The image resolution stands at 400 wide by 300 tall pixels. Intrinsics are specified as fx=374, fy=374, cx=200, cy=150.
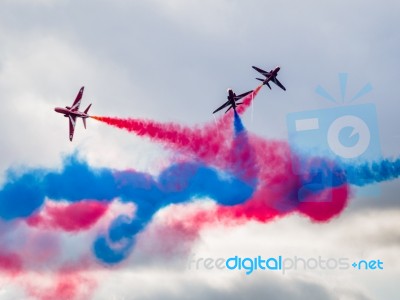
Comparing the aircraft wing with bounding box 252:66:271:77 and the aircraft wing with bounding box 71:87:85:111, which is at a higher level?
the aircraft wing with bounding box 252:66:271:77

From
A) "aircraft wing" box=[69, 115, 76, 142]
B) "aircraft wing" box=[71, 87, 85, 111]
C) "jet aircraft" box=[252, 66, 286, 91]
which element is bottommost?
"aircraft wing" box=[69, 115, 76, 142]

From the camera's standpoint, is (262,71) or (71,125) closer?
(262,71)

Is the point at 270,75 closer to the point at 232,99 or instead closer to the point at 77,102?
the point at 232,99

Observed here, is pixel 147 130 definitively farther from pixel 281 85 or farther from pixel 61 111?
pixel 281 85

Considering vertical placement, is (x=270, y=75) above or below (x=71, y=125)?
above

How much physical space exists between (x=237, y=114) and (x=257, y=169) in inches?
399

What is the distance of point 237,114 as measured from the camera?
63906 mm

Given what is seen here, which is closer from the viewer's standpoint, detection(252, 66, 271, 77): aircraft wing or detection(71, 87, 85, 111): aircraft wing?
detection(252, 66, 271, 77): aircraft wing

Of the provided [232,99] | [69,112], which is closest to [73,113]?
[69,112]

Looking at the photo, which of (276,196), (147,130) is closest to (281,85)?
(276,196)

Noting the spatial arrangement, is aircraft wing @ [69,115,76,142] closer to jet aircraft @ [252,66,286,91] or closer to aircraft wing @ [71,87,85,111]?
aircraft wing @ [71,87,85,111]

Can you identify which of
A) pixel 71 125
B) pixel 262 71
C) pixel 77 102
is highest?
pixel 262 71

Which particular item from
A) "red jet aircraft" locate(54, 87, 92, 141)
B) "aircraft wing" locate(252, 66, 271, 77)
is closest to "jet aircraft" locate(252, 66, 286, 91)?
"aircraft wing" locate(252, 66, 271, 77)

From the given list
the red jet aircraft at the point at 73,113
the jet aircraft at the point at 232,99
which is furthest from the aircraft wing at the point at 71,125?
the jet aircraft at the point at 232,99
